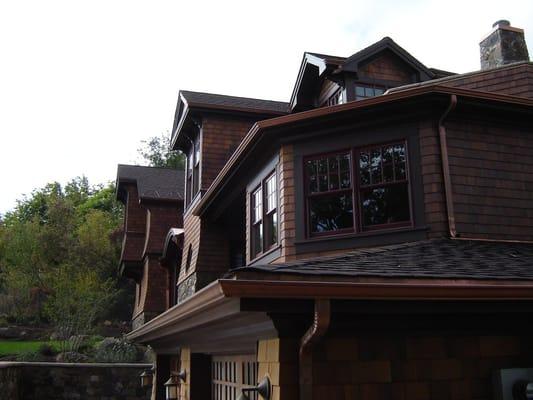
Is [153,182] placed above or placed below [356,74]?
above

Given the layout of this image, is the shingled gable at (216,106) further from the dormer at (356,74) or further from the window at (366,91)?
the window at (366,91)

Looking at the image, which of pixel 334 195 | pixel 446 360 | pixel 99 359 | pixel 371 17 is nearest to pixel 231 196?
pixel 334 195

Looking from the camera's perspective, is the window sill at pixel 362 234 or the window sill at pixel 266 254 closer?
the window sill at pixel 362 234

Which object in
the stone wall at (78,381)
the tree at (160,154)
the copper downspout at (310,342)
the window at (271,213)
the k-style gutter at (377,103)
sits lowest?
the stone wall at (78,381)

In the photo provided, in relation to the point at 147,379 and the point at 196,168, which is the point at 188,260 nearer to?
the point at 196,168

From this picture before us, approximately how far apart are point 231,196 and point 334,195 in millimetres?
4206

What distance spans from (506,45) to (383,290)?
1011cm

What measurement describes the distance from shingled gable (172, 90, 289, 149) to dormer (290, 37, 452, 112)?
2.22m

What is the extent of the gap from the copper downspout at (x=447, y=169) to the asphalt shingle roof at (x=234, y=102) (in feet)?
21.9

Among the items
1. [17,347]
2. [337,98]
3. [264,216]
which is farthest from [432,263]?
[17,347]

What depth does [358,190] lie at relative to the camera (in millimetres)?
9180

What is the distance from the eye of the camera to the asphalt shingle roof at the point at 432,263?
492 centimetres

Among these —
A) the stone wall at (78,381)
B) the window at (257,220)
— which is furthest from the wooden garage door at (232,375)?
the stone wall at (78,381)

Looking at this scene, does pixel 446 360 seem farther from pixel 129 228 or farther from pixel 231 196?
pixel 129 228
